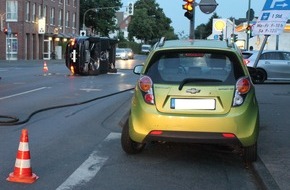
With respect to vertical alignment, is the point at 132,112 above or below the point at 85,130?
above

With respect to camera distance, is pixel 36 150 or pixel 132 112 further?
pixel 36 150

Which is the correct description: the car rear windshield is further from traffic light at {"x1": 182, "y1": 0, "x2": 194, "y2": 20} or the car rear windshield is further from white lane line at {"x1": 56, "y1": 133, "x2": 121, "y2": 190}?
traffic light at {"x1": 182, "y1": 0, "x2": 194, "y2": 20}

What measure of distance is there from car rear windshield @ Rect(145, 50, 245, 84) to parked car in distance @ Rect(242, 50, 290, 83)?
1568cm

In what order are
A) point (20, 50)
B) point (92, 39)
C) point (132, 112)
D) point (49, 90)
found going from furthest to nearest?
1. point (20, 50)
2. point (92, 39)
3. point (49, 90)
4. point (132, 112)

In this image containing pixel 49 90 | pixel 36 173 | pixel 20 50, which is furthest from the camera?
pixel 20 50

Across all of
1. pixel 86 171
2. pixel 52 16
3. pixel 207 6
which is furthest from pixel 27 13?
pixel 86 171

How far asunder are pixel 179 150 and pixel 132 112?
1.27 metres

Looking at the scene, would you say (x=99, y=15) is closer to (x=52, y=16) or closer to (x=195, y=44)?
(x=52, y=16)

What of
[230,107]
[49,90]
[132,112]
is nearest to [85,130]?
[132,112]

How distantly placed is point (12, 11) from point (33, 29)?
11.6 ft

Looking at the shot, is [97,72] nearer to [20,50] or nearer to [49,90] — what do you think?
[49,90]

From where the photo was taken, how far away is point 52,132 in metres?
9.09

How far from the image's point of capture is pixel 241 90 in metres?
6.45

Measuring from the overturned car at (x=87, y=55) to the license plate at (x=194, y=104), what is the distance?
1982cm
